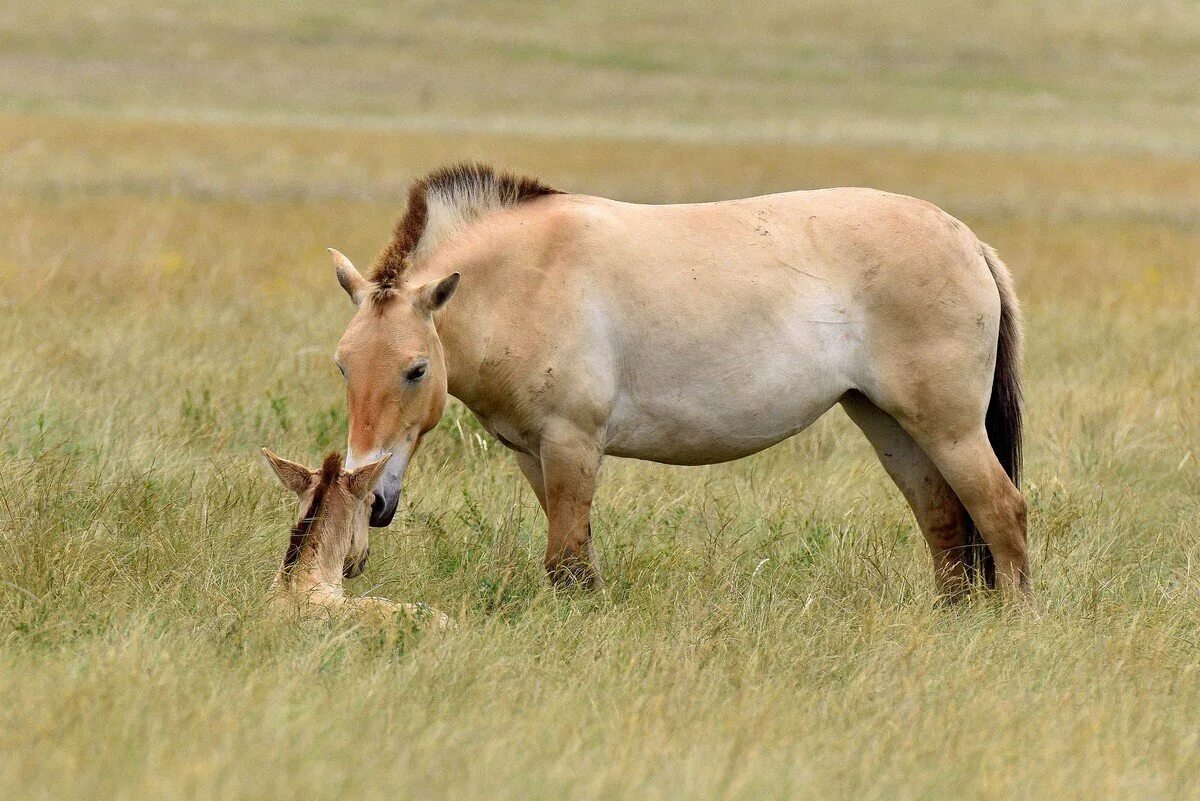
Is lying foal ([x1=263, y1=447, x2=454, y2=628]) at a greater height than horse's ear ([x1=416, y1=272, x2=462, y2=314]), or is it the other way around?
horse's ear ([x1=416, y1=272, x2=462, y2=314])

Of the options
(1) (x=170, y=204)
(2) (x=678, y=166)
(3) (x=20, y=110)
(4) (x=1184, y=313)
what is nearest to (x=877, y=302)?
(4) (x=1184, y=313)

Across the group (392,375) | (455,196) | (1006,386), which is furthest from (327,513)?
(1006,386)

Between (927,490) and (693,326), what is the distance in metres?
1.27

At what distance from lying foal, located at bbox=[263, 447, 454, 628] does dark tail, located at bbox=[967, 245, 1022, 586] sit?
2.49m

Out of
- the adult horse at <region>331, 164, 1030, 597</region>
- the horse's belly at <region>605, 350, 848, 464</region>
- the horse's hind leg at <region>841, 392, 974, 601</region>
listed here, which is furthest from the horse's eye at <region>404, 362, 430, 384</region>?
the horse's hind leg at <region>841, 392, 974, 601</region>

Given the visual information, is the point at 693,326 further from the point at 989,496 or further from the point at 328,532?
the point at 328,532

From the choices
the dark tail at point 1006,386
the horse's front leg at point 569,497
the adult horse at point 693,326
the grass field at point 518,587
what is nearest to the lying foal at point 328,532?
the grass field at point 518,587

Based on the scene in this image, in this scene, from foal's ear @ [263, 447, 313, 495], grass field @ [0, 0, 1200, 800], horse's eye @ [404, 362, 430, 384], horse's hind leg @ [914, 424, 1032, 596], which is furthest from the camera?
horse's hind leg @ [914, 424, 1032, 596]

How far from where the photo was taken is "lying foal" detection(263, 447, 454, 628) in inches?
179

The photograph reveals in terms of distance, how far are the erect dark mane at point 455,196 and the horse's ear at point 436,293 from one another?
1.18ft

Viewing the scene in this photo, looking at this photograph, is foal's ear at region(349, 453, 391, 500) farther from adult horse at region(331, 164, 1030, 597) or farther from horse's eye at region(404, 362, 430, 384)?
adult horse at region(331, 164, 1030, 597)

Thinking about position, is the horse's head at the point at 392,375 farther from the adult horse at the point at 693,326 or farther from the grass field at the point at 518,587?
the grass field at the point at 518,587

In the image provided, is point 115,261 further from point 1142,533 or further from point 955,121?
point 955,121

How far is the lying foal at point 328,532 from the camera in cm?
455
